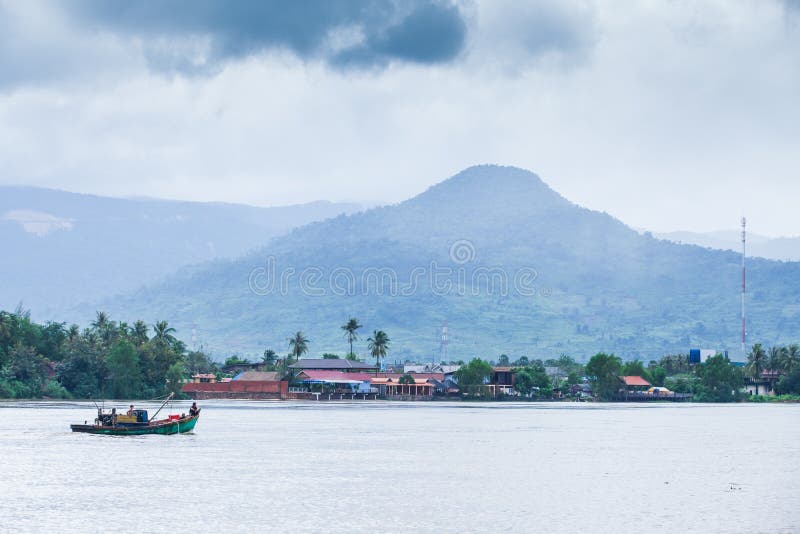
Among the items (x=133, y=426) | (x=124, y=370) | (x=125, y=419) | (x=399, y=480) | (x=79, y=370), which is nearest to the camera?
(x=399, y=480)

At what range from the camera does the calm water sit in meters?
57.9

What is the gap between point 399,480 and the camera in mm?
74750

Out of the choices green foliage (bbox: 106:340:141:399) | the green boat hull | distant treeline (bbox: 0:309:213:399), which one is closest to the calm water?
the green boat hull

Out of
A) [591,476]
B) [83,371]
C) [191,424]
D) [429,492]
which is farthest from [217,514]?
[83,371]

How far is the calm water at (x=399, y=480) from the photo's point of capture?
57.9 metres

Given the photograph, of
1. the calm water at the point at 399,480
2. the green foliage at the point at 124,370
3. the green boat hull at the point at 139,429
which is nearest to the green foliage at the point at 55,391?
the green foliage at the point at 124,370

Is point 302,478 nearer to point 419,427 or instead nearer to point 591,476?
point 591,476

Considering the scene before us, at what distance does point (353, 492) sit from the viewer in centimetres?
6825

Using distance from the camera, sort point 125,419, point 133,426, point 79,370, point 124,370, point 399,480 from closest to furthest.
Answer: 1. point 399,480
2. point 133,426
3. point 125,419
4. point 124,370
5. point 79,370

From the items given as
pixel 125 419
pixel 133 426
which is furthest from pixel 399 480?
pixel 125 419

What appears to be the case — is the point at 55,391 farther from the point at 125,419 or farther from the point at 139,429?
the point at 139,429

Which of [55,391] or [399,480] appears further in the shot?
[55,391]

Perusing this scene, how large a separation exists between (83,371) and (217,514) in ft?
467

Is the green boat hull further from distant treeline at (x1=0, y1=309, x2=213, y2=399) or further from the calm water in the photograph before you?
distant treeline at (x1=0, y1=309, x2=213, y2=399)
